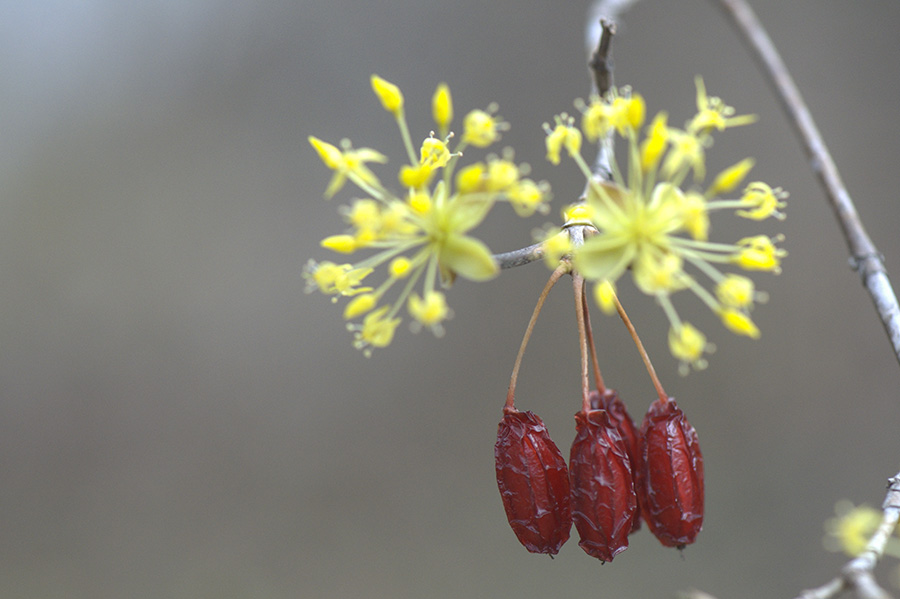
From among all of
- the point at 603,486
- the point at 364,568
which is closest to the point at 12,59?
the point at 364,568

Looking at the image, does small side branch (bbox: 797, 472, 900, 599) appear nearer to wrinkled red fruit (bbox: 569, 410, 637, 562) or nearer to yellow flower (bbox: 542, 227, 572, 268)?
wrinkled red fruit (bbox: 569, 410, 637, 562)

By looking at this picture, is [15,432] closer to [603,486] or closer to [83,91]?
[83,91]

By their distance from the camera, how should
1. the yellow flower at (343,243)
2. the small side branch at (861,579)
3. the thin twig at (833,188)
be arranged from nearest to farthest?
the small side branch at (861,579), the yellow flower at (343,243), the thin twig at (833,188)

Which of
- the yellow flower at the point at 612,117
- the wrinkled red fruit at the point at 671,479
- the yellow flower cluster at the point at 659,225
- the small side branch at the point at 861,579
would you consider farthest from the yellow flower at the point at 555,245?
the small side branch at the point at 861,579

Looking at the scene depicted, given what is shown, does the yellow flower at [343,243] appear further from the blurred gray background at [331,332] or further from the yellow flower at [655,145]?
the blurred gray background at [331,332]

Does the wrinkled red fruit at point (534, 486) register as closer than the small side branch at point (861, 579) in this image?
No
